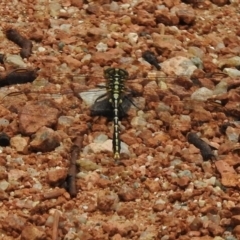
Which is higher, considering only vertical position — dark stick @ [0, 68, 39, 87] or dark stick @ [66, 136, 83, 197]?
dark stick @ [0, 68, 39, 87]

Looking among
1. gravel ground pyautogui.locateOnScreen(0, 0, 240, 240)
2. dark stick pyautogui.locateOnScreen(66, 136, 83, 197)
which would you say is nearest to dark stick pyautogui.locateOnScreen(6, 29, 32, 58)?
gravel ground pyautogui.locateOnScreen(0, 0, 240, 240)

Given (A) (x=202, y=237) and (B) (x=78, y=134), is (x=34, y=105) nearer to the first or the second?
(B) (x=78, y=134)

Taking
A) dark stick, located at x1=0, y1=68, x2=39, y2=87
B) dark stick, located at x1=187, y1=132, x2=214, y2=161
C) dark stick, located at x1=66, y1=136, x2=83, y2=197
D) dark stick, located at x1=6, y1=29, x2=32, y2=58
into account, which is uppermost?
dark stick, located at x1=6, y1=29, x2=32, y2=58

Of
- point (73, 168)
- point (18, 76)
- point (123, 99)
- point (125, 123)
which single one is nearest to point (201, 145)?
point (125, 123)

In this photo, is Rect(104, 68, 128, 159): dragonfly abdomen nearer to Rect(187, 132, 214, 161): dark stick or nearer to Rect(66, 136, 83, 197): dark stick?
Rect(66, 136, 83, 197): dark stick

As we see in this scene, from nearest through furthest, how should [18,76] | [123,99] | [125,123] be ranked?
[125,123] → [123,99] → [18,76]

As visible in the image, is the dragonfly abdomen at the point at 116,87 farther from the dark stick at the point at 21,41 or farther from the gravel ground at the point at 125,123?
the dark stick at the point at 21,41

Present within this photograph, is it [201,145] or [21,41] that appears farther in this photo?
[21,41]

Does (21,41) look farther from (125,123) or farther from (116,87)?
(125,123)
